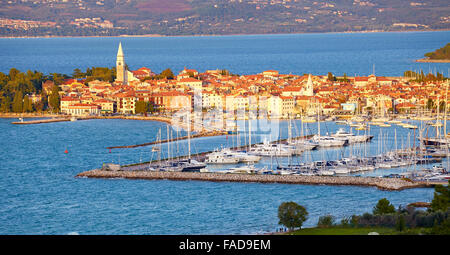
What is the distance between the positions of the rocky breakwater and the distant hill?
65.1m

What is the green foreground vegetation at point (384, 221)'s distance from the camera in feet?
25.8

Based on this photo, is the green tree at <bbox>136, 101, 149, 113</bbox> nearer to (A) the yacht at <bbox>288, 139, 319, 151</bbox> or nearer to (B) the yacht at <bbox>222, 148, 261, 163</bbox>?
(A) the yacht at <bbox>288, 139, 319, 151</bbox>

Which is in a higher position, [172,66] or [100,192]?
[172,66]

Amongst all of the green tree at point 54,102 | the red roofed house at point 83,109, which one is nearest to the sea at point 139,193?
the red roofed house at point 83,109

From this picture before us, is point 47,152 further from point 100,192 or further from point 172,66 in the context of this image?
point 172,66

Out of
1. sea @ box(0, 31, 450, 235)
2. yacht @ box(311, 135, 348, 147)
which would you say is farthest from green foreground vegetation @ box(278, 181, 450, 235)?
yacht @ box(311, 135, 348, 147)

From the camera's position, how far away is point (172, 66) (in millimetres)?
47750

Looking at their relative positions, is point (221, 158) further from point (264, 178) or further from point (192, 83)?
point (192, 83)

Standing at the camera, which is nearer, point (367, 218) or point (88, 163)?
point (367, 218)

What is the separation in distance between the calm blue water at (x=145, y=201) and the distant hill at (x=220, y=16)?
2529 inches

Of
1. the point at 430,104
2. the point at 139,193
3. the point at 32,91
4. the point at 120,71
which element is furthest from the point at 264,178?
the point at 120,71

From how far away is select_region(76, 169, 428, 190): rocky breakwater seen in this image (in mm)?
12086
